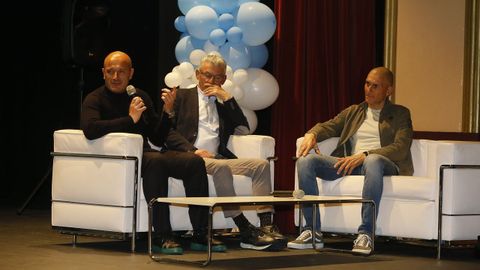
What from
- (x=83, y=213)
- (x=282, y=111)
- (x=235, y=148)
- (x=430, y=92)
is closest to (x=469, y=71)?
(x=430, y=92)

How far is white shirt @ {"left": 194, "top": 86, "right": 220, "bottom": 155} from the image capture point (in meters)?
6.20

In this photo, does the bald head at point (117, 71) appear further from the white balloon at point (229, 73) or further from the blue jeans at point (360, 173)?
the blue jeans at point (360, 173)

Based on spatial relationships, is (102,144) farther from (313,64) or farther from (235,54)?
(313,64)

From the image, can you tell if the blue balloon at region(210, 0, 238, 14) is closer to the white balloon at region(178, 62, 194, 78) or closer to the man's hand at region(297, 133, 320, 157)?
the white balloon at region(178, 62, 194, 78)

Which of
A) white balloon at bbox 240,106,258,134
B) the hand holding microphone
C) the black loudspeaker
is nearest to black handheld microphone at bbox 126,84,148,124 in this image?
the hand holding microphone

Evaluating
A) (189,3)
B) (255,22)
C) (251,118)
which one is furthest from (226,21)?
(251,118)

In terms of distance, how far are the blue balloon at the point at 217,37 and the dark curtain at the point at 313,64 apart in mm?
587

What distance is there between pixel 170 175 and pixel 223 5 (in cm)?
179

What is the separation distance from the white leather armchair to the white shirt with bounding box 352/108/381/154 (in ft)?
1.10

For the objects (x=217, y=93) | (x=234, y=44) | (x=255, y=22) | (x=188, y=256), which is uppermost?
(x=255, y=22)

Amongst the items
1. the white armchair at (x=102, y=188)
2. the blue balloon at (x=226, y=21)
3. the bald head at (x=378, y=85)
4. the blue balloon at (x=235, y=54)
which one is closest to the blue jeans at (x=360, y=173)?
the bald head at (x=378, y=85)

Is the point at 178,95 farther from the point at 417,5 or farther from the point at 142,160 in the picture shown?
the point at 417,5

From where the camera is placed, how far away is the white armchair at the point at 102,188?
5520 millimetres

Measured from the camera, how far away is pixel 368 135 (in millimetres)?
6254
